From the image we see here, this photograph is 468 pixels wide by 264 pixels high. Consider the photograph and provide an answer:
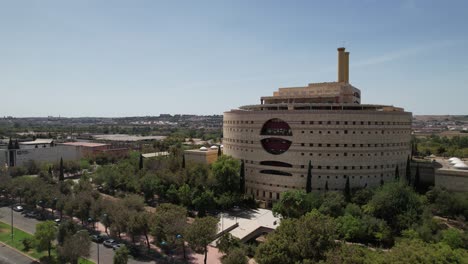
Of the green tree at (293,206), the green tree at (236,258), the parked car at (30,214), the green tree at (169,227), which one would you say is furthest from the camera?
the parked car at (30,214)

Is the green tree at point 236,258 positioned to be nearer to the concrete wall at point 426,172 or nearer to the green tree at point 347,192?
the green tree at point 347,192

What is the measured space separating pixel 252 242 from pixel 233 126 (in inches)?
1102

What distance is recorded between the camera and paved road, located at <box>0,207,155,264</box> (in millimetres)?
39219

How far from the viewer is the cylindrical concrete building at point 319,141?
55781mm

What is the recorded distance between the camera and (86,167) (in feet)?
312

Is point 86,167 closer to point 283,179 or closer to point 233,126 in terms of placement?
point 233,126

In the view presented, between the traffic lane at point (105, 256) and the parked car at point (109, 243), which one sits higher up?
the parked car at point (109, 243)

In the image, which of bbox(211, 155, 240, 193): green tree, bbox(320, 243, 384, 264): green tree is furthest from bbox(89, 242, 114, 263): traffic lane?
bbox(320, 243, 384, 264): green tree

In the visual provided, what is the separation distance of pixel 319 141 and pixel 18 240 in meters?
50.9

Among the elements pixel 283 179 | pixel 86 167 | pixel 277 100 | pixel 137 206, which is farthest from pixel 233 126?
pixel 86 167

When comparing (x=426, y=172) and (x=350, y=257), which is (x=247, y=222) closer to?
(x=350, y=257)

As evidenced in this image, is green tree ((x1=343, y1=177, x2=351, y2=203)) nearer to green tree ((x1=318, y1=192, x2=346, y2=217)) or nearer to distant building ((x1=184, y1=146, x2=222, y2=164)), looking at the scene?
green tree ((x1=318, y1=192, x2=346, y2=217))

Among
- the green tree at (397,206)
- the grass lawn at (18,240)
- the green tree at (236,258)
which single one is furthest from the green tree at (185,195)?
the green tree at (397,206)

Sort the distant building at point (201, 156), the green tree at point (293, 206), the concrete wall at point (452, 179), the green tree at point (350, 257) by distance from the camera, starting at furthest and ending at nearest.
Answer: the distant building at point (201, 156) → the concrete wall at point (452, 179) → the green tree at point (293, 206) → the green tree at point (350, 257)
